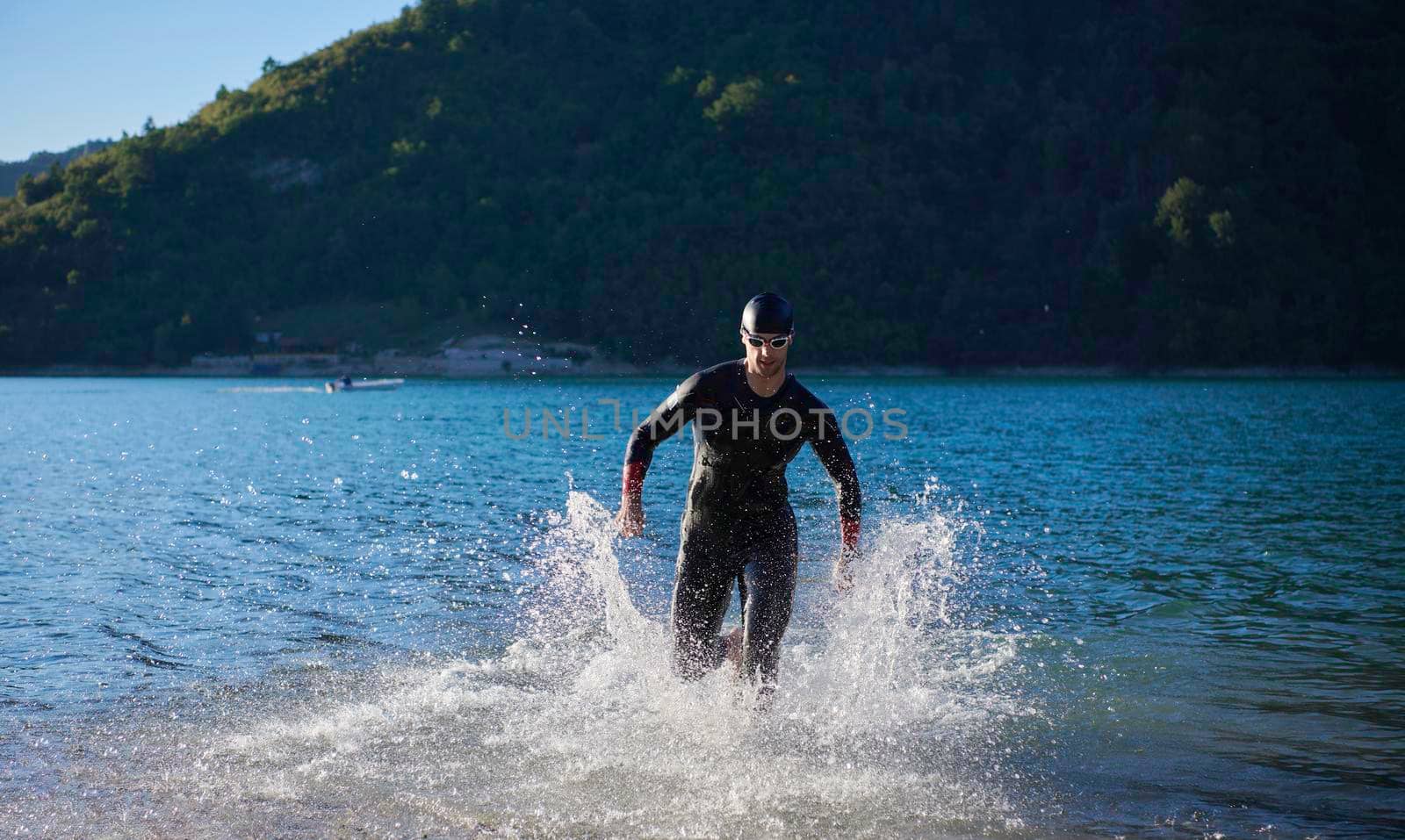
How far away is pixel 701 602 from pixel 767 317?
1.93 metres

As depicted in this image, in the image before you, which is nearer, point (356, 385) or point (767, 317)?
point (767, 317)

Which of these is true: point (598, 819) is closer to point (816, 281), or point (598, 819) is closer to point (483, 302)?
point (816, 281)

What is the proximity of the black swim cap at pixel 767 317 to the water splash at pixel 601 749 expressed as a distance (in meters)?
2.37

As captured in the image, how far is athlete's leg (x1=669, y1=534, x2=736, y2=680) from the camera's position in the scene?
7930 millimetres

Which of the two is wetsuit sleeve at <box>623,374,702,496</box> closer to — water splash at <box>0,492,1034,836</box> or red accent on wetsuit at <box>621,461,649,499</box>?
red accent on wetsuit at <box>621,461,649,499</box>

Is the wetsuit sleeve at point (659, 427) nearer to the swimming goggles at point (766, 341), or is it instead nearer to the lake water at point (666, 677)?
the swimming goggles at point (766, 341)

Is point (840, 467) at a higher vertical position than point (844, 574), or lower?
higher

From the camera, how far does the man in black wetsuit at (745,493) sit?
25.2 ft

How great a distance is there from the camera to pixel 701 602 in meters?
7.97

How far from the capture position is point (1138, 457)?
129 feet

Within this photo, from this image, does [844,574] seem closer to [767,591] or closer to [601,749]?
[767,591]

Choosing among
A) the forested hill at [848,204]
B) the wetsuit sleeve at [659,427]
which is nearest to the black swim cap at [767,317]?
the wetsuit sleeve at [659,427]

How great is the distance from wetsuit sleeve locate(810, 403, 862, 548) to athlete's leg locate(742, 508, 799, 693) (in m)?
0.40

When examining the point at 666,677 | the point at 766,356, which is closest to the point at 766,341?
the point at 766,356
